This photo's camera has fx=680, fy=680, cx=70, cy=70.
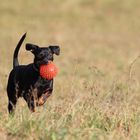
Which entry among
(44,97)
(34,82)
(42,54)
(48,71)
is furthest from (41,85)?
(48,71)

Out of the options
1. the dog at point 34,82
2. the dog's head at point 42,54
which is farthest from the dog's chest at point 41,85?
the dog's head at point 42,54

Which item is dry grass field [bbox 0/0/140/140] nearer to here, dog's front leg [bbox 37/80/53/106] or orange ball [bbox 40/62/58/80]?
dog's front leg [bbox 37/80/53/106]

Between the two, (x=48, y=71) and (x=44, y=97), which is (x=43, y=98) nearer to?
(x=44, y=97)

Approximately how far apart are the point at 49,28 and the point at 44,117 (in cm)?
1694

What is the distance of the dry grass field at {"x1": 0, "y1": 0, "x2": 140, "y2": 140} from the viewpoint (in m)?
7.00

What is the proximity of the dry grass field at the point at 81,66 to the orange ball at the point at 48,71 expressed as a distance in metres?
0.33

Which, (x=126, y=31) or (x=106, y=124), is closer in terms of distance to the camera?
(x=106, y=124)

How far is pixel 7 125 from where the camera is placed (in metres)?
7.04

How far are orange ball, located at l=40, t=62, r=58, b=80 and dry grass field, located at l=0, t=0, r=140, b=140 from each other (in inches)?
12.8

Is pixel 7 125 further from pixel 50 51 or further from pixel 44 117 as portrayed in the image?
pixel 50 51

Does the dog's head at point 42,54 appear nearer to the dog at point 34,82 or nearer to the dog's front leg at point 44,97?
the dog at point 34,82

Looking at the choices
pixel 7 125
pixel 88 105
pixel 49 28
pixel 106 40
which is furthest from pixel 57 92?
pixel 49 28

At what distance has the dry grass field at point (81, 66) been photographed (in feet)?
23.0

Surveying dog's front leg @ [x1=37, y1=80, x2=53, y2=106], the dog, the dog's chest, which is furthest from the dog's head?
dog's front leg @ [x1=37, y1=80, x2=53, y2=106]
